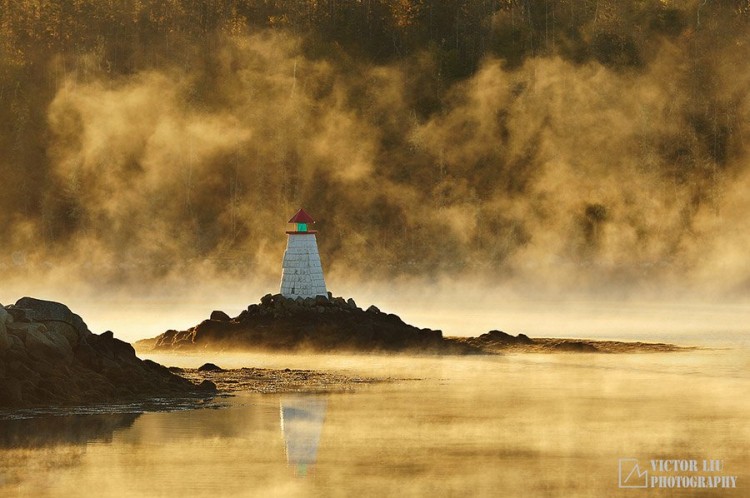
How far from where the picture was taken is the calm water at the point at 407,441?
2169 centimetres

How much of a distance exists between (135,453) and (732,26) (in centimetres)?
8479

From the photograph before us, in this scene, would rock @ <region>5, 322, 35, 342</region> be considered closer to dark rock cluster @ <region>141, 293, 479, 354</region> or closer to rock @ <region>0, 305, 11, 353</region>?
rock @ <region>0, 305, 11, 353</region>

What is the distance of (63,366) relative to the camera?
105 feet

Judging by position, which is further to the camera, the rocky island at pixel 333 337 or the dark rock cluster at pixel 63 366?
the rocky island at pixel 333 337

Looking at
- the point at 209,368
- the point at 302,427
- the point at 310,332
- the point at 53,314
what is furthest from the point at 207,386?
the point at 310,332

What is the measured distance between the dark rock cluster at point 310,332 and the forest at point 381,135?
41210 mm

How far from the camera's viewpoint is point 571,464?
2359 cm

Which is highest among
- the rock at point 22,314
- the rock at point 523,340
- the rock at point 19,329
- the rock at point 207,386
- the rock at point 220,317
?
the rock at point 220,317

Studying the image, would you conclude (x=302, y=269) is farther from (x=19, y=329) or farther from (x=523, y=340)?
(x=19, y=329)

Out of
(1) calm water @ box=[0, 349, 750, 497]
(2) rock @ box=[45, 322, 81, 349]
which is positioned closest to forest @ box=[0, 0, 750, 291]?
(1) calm water @ box=[0, 349, 750, 497]

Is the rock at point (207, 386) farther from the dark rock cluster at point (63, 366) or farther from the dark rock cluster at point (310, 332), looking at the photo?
the dark rock cluster at point (310, 332)

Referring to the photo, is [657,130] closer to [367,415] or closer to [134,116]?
[134,116]

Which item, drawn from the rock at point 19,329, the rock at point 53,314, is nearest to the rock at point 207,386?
the rock at point 53,314

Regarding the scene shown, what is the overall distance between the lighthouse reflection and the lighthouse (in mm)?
15252
